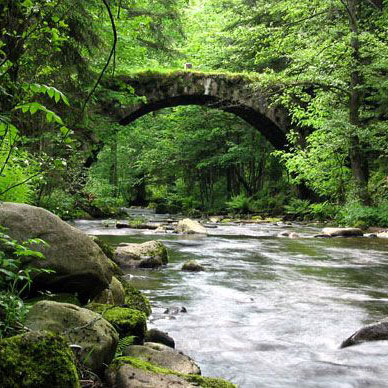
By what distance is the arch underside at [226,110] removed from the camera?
63.0 ft

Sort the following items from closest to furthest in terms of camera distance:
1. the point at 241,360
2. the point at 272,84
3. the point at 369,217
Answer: the point at 241,360
the point at 369,217
the point at 272,84

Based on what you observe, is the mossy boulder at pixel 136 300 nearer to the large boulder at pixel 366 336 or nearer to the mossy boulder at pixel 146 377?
the mossy boulder at pixel 146 377

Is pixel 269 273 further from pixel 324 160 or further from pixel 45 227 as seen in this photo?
pixel 324 160

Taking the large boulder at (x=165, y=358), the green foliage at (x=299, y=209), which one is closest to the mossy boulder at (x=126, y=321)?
the large boulder at (x=165, y=358)

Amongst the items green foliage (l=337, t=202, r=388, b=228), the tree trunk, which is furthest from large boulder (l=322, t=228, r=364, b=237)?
the tree trunk

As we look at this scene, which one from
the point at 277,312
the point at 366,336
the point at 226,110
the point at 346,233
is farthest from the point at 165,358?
the point at 226,110

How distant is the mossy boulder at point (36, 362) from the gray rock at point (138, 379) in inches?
18.3

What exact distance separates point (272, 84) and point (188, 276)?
9.46 m

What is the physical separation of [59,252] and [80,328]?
113cm

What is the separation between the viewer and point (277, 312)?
4.53m

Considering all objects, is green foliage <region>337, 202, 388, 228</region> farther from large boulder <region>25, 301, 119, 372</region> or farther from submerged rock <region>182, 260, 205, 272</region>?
large boulder <region>25, 301, 119, 372</region>

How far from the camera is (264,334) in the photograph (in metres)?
3.88

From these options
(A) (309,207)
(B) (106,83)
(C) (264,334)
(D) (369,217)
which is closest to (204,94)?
(B) (106,83)

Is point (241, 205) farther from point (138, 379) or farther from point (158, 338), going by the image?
point (138, 379)
